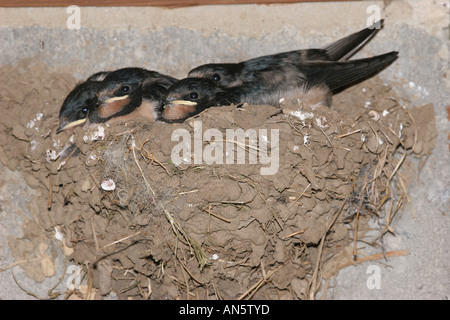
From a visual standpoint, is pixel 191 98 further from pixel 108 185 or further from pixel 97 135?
pixel 108 185


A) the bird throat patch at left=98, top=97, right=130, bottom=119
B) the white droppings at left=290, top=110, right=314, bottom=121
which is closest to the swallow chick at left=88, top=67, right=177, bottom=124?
the bird throat patch at left=98, top=97, right=130, bottom=119

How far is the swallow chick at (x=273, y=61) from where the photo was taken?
4430 millimetres

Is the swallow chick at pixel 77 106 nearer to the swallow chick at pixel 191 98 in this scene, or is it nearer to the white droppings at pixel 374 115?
the swallow chick at pixel 191 98

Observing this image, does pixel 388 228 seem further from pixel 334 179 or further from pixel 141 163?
pixel 141 163

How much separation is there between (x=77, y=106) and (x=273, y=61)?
1265 mm

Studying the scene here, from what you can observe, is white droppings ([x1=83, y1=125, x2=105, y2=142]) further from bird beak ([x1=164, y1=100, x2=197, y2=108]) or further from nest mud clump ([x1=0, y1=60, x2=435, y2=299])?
bird beak ([x1=164, y1=100, x2=197, y2=108])

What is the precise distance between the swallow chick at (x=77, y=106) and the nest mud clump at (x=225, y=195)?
0.10 m

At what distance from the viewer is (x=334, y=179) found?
13.3 feet

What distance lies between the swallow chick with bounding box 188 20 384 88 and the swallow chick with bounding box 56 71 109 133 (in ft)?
2.08

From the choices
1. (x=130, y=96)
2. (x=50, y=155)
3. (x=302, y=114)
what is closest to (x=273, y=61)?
(x=302, y=114)

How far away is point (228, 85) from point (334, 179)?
36.1 inches

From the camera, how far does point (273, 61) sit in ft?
14.7

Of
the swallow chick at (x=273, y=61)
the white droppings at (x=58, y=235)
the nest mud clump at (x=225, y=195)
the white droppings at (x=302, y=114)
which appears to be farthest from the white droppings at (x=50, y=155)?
the white droppings at (x=302, y=114)
